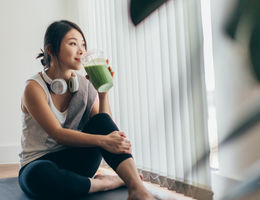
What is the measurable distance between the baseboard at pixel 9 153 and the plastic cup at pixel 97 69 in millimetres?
1853

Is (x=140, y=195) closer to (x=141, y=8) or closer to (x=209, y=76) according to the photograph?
(x=209, y=76)

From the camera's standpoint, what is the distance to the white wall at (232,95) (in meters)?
1.36

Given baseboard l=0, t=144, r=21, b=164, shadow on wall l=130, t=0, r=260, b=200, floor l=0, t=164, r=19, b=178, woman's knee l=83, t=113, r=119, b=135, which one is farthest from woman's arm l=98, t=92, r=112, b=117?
baseboard l=0, t=144, r=21, b=164

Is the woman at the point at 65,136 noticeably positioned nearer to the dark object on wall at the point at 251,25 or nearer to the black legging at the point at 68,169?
the black legging at the point at 68,169

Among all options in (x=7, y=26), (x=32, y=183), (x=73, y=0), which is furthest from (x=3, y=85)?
(x=32, y=183)

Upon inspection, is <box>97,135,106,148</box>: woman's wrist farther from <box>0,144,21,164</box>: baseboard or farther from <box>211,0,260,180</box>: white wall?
<box>0,144,21,164</box>: baseboard

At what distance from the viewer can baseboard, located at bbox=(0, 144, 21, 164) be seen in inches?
116

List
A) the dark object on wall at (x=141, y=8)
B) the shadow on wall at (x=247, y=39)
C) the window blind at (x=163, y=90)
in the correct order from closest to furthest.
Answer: the shadow on wall at (x=247, y=39) < the window blind at (x=163, y=90) < the dark object on wall at (x=141, y=8)

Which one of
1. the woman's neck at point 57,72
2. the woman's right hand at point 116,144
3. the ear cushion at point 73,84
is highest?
the woman's neck at point 57,72

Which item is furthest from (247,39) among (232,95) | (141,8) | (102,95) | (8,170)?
(8,170)

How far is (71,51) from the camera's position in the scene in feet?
5.29

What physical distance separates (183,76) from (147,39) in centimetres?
39

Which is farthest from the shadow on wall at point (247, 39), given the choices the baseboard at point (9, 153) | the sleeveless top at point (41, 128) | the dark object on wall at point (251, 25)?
the baseboard at point (9, 153)

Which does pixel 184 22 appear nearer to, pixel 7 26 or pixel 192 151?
pixel 192 151
